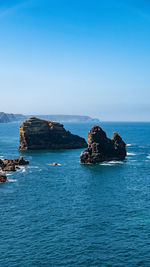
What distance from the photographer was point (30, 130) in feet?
562

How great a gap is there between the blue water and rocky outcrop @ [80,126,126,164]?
56.7ft

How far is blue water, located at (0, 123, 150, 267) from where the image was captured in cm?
4647

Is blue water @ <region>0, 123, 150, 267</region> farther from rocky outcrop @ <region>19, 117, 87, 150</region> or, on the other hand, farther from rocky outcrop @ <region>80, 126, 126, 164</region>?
rocky outcrop @ <region>19, 117, 87, 150</region>

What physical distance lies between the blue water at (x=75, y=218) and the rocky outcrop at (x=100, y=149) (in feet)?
56.7

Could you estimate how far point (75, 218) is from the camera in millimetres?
61156

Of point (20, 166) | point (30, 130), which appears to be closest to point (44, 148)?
point (30, 130)

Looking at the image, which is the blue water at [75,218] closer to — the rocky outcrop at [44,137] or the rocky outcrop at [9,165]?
the rocky outcrop at [9,165]

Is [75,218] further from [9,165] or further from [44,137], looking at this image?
[44,137]

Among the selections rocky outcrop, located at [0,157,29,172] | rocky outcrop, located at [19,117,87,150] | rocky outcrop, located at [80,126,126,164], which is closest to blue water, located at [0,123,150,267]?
rocky outcrop, located at [0,157,29,172]

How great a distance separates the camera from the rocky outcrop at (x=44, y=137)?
171 m

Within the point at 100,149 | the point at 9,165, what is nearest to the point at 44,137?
the point at 100,149

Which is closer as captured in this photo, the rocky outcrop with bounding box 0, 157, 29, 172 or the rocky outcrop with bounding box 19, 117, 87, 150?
the rocky outcrop with bounding box 0, 157, 29, 172

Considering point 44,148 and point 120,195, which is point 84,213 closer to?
point 120,195

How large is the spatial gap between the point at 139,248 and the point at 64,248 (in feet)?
41.1
